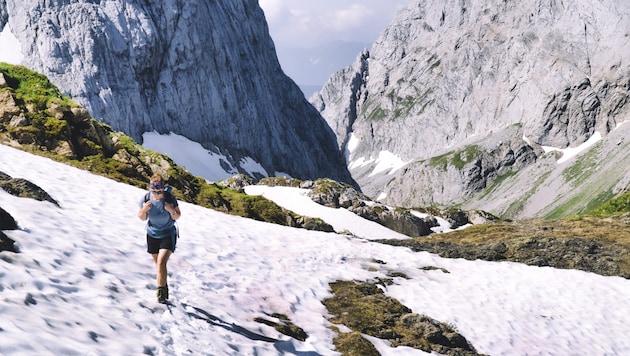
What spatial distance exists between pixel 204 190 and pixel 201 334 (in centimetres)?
2460

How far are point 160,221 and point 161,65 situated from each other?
152280 millimetres

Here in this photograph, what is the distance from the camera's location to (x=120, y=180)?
85.7 ft

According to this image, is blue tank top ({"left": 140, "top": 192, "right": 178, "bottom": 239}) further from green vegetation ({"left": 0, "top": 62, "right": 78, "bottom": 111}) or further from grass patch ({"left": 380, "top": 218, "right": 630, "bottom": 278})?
green vegetation ({"left": 0, "top": 62, "right": 78, "bottom": 111})

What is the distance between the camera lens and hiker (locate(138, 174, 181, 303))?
1075 centimetres

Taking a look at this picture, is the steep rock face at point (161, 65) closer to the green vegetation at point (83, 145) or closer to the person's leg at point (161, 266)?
the green vegetation at point (83, 145)

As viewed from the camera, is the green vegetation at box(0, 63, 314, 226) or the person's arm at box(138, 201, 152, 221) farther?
the green vegetation at box(0, 63, 314, 226)

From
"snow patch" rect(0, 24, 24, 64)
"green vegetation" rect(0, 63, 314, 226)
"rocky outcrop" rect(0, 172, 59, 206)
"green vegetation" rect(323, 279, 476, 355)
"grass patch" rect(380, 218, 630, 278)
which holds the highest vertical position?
"snow patch" rect(0, 24, 24, 64)

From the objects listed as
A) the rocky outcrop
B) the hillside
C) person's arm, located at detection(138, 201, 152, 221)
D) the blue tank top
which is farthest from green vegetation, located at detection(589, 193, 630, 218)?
the rocky outcrop

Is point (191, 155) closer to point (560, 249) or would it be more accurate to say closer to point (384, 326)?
point (560, 249)

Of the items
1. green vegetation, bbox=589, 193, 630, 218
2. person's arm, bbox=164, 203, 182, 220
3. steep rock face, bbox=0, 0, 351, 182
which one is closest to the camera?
person's arm, bbox=164, 203, 182, 220

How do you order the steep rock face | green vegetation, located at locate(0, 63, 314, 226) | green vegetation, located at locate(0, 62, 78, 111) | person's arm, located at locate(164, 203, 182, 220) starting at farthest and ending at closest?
1. the steep rock face
2. green vegetation, located at locate(0, 62, 78, 111)
3. green vegetation, located at locate(0, 63, 314, 226)
4. person's arm, located at locate(164, 203, 182, 220)

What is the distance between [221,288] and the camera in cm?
1329

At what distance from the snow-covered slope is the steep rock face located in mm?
122029

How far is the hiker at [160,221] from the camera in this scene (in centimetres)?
1075
